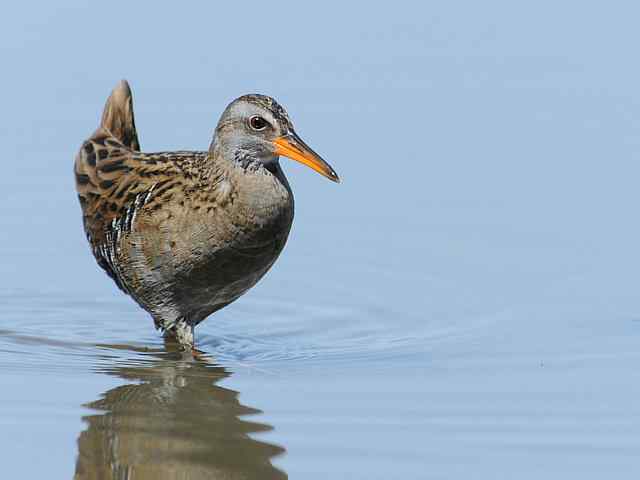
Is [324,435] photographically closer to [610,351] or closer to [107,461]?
[107,461]

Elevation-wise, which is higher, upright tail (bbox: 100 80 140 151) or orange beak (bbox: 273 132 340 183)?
upright tail (bbox: 100 80 140 151)

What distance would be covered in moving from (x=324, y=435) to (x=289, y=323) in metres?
2.92

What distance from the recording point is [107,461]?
6918 millimetres

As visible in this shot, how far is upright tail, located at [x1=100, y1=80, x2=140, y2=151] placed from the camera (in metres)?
10.7

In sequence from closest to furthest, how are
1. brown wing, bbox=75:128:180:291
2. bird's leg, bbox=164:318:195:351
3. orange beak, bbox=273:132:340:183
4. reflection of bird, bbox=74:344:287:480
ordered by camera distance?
reflection of bird, bbox=74:344:287:480 → orange beak, bbox=273:132:340:183 → brown wing, bbox=75:128:180:291 → bird's leg, bbox=164:318:195:351

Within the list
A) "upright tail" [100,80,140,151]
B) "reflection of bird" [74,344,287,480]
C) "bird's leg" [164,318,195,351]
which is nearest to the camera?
"reflection of bird" [74,344,287,480]

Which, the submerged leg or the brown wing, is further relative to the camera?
the submerged leg

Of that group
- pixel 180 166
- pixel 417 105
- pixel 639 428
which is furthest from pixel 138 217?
pixel 417 105

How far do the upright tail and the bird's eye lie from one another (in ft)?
6.63

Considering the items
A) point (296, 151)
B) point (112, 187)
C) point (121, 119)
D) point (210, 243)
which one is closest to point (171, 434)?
point (210, 243)

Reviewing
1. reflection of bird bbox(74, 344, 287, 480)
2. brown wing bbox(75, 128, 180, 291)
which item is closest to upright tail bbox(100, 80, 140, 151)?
brown wing bbox(75, 128, 180, 291)

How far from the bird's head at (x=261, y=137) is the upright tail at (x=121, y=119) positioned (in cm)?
189

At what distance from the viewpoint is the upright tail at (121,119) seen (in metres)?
10.7

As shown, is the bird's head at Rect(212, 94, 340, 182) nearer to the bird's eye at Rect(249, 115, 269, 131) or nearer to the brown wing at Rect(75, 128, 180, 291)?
the bird's eye at Rect(249, 115, 269, 131)
